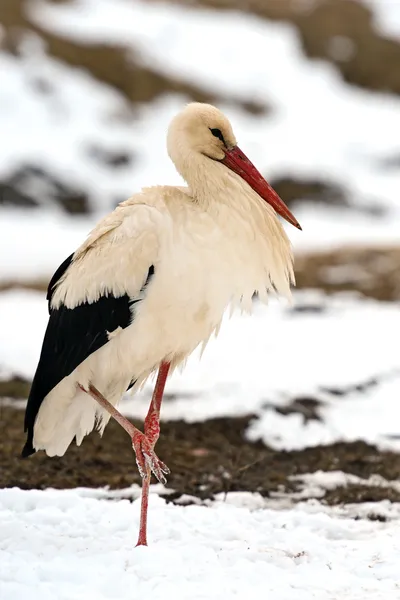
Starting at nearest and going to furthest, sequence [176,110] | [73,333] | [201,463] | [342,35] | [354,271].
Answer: [73,333], [201,463], [354,271], [176,110], [342,35]

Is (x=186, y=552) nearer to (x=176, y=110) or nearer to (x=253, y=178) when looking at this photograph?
(x=253, y=178)

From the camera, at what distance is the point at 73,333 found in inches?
191

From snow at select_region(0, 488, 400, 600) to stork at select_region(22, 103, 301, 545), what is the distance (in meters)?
0.38

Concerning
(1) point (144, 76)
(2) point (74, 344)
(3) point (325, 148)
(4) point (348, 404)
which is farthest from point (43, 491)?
(1) point (144, 76)

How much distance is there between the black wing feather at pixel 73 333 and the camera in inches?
181

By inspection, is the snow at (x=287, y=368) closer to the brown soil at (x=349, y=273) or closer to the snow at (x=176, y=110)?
the brown soil at (x=349, y=273)

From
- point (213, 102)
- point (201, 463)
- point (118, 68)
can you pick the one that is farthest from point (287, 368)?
point (118, 68)

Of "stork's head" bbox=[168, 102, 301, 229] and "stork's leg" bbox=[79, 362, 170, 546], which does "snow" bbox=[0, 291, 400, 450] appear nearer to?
"stork's leg" bbox=[79, 362, 170, 546]

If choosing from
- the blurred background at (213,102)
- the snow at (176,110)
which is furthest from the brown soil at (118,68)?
the snow at (176,110)

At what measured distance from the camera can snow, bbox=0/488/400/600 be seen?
4.06 meters

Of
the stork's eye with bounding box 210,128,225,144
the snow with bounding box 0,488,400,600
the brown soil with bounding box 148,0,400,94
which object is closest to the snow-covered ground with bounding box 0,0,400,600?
the snow with bounding box 0,488,400,600

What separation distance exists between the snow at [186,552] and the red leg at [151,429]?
11 centimetres

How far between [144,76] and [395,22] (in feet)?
37.7

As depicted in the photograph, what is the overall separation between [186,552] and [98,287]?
1.41m
